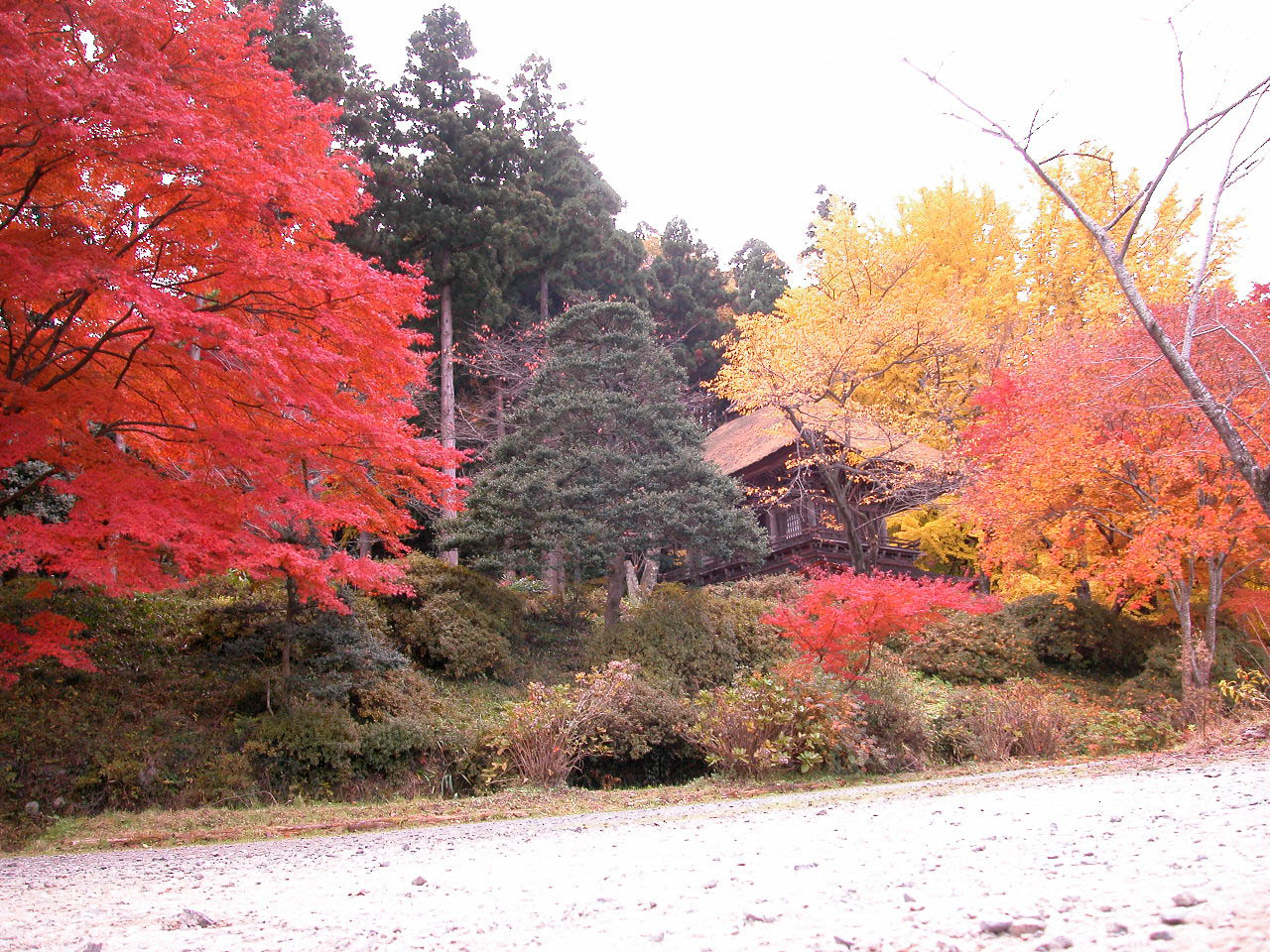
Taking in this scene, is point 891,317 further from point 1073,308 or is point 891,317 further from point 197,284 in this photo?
point 197,284

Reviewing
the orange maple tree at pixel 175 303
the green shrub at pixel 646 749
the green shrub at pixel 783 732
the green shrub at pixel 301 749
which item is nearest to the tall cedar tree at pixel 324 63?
the orange maple tree at pixel 175 303

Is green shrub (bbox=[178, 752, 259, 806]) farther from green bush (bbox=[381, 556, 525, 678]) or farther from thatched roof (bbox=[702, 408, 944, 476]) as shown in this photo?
→ thatched roof (bbox=[702, 408, 944, 476])

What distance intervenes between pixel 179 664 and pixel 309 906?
7861 millimetres

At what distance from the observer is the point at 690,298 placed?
2767cm

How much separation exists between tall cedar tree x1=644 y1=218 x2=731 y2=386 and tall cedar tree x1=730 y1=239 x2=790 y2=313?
0.73 m

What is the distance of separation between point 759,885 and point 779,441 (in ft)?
56.7

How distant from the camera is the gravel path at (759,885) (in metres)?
2.28

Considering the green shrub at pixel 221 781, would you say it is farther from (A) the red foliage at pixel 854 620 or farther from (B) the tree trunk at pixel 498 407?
(B) the tree trunk at pixel 498 407

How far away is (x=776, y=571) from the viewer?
19641mm

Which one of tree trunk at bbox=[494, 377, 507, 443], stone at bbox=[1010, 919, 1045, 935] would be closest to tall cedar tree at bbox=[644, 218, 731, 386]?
tree trunk at bbox=[494, 377, 507, 443]

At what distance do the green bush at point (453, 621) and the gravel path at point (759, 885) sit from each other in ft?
22.4

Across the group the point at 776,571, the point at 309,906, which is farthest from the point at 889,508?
the point at 309,906

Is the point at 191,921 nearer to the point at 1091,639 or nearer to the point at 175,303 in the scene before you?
the point at 175,303

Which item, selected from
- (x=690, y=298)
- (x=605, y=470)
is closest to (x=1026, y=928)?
(x=605, y=470)
